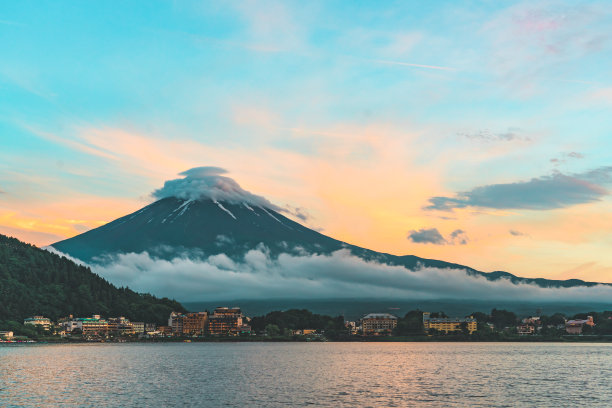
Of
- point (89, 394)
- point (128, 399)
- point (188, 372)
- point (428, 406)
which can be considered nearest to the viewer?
point (428, 406)

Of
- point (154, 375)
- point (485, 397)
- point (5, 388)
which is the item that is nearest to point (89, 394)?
point (5, 388)

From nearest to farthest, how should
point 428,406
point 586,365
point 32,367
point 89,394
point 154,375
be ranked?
point 428,406 → point 89,394 → point 154,375 → point 32,367 → point 586,365

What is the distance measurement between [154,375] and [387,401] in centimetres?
4191

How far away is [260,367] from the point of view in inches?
4301

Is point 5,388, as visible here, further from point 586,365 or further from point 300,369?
point 586,365

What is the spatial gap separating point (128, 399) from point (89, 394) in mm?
6851

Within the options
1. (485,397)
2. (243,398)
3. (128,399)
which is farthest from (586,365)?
(128,399)

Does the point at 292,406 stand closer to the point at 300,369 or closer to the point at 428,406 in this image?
the point at 428,406

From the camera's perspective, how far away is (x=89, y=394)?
222 feet

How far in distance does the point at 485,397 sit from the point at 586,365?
190 ft

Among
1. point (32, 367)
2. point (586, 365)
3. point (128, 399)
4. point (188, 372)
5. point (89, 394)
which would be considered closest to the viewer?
point (128, 399)

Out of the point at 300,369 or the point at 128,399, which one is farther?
the point at 300,369

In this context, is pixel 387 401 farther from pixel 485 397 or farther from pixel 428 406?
pixel 485 397

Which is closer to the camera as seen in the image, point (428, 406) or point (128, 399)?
point (428, 406)
